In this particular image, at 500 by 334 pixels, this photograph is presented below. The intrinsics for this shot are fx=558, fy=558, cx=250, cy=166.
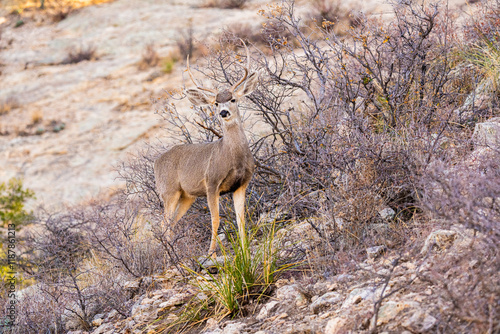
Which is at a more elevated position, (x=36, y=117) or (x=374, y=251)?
(x=374, y=251)

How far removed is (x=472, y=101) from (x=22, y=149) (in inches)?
557

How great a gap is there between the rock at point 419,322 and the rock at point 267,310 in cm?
160

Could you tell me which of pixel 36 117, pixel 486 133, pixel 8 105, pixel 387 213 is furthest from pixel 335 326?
pixel 8 105

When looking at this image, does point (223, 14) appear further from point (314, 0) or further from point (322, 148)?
point (322, 148)

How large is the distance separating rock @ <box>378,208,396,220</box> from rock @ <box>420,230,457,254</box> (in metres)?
1.30

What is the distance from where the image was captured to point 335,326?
4.49 metres

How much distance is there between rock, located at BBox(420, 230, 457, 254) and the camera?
16.6 ft

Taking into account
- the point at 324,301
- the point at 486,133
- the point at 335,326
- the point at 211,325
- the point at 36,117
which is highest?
the point at 486,133

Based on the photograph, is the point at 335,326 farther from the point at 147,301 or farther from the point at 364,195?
the point at 147,301

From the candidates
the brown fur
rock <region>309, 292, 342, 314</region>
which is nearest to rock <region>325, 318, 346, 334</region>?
rock <region>309, 292, 342, 314</region>

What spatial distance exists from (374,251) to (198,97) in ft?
10.9

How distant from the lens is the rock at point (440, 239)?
16.6 ft

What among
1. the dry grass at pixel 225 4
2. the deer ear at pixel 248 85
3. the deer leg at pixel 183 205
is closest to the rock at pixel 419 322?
the deer ear at pixel 248 85

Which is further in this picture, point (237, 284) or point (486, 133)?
point (486, 133)
